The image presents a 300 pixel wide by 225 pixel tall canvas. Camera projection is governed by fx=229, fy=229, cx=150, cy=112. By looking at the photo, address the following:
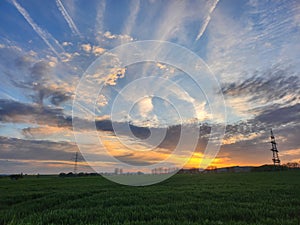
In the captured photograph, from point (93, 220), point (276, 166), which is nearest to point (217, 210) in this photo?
point (93, 220)

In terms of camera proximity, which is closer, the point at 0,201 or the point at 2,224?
the point at 2,224

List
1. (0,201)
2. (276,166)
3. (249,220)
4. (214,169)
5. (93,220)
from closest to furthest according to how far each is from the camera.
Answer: (249,220), (93,220), (0,201), (276,166), (214,169)

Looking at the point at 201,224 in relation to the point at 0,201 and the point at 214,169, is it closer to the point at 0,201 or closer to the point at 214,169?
the point at 0,201

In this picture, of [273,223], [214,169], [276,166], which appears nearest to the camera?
[273,223]

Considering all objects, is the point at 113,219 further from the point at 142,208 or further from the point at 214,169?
the point at 214,169

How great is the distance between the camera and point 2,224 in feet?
31.0

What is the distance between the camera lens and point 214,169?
137 meters

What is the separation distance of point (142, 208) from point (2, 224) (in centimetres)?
596

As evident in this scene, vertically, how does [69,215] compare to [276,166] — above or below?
below

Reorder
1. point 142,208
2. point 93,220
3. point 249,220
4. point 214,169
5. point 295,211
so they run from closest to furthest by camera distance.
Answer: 1. point 249,220
2. point 93,220
3. point 295,211
4. point 142,208
5. point 214,169

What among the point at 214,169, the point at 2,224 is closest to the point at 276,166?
the point at 214,169

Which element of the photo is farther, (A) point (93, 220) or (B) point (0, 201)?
(B) point (0, 201)

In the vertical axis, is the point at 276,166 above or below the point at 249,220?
above

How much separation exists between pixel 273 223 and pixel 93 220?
21.2ft
